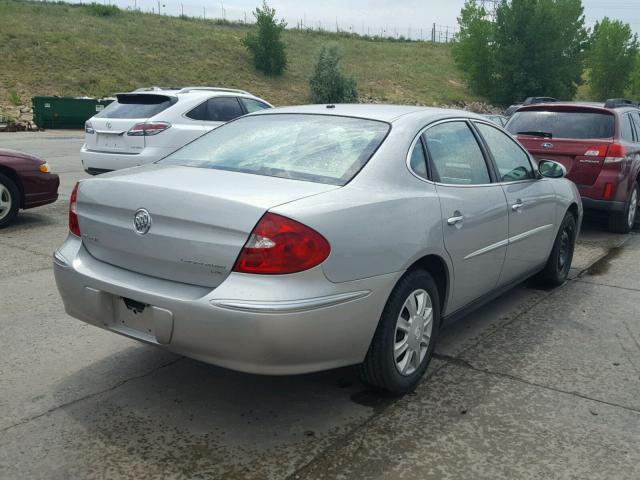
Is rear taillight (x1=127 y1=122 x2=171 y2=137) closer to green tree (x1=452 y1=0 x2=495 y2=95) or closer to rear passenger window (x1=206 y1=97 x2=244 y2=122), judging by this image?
rear passenger window (x1=206 y1=97 x2=244 y2=122)

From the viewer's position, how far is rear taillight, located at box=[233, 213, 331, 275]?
2.81 meters

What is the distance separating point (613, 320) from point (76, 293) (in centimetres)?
379

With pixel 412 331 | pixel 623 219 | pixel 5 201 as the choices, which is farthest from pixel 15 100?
pixel 412 331

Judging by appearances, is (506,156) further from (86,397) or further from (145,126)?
(145,126)

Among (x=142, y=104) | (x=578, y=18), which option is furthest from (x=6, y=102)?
(x=578, y=18)

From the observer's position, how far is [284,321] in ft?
9.07

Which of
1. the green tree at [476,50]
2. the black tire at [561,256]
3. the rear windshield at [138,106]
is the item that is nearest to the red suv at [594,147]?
the black tire at [561,256]

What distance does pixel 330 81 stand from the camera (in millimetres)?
48281

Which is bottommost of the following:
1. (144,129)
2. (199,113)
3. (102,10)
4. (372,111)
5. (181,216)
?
(144,129)

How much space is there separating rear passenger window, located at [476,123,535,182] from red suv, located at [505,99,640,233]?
310 cm

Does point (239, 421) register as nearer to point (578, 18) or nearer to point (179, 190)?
point (179, 190)

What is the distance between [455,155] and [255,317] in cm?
194

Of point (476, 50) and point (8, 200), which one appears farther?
point (476, 50)

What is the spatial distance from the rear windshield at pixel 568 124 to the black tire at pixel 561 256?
254 cm
